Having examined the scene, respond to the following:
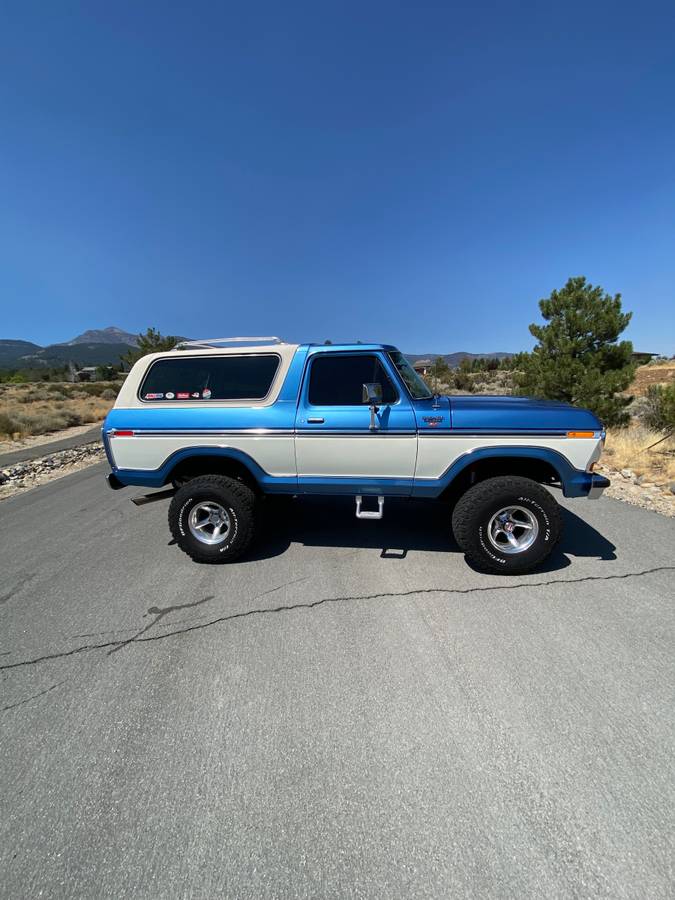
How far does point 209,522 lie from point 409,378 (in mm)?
2490

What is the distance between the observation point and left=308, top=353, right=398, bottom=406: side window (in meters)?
3.29

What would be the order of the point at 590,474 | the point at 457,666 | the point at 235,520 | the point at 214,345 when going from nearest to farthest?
the point at 457,666, the point at 590,474, the point at 235,520, the point at 214,345

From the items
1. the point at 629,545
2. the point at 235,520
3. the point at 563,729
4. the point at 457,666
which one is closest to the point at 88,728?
the point at 235,520

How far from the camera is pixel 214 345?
149 inches

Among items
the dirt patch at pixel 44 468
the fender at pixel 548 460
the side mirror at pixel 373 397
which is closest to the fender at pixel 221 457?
the side mirror at pixel 373 397

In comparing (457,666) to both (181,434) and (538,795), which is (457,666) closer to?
(538,795)

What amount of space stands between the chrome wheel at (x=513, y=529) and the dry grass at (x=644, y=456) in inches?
158

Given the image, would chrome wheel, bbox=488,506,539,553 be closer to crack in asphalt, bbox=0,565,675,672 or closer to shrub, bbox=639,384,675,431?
crack in asphalt, bbox=0,565,675,672

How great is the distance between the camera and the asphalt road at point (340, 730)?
1320 mm

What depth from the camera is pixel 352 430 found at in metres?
3.19

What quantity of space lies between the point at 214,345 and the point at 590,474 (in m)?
3.83

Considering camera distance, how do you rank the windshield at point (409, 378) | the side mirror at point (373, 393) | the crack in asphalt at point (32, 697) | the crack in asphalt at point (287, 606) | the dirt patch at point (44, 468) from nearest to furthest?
1. the crack in asphalt at point (32, 697)
2. the crack in asphalt at point (287, 606)
3. the side mirror at point (373, 393)
4. the windshield at point (409, 378)
5. the dirt patch at point (44, 468)

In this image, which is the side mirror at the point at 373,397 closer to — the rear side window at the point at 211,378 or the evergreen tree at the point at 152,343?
the rear side window at the point at 211,378

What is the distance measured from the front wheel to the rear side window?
2200mm
